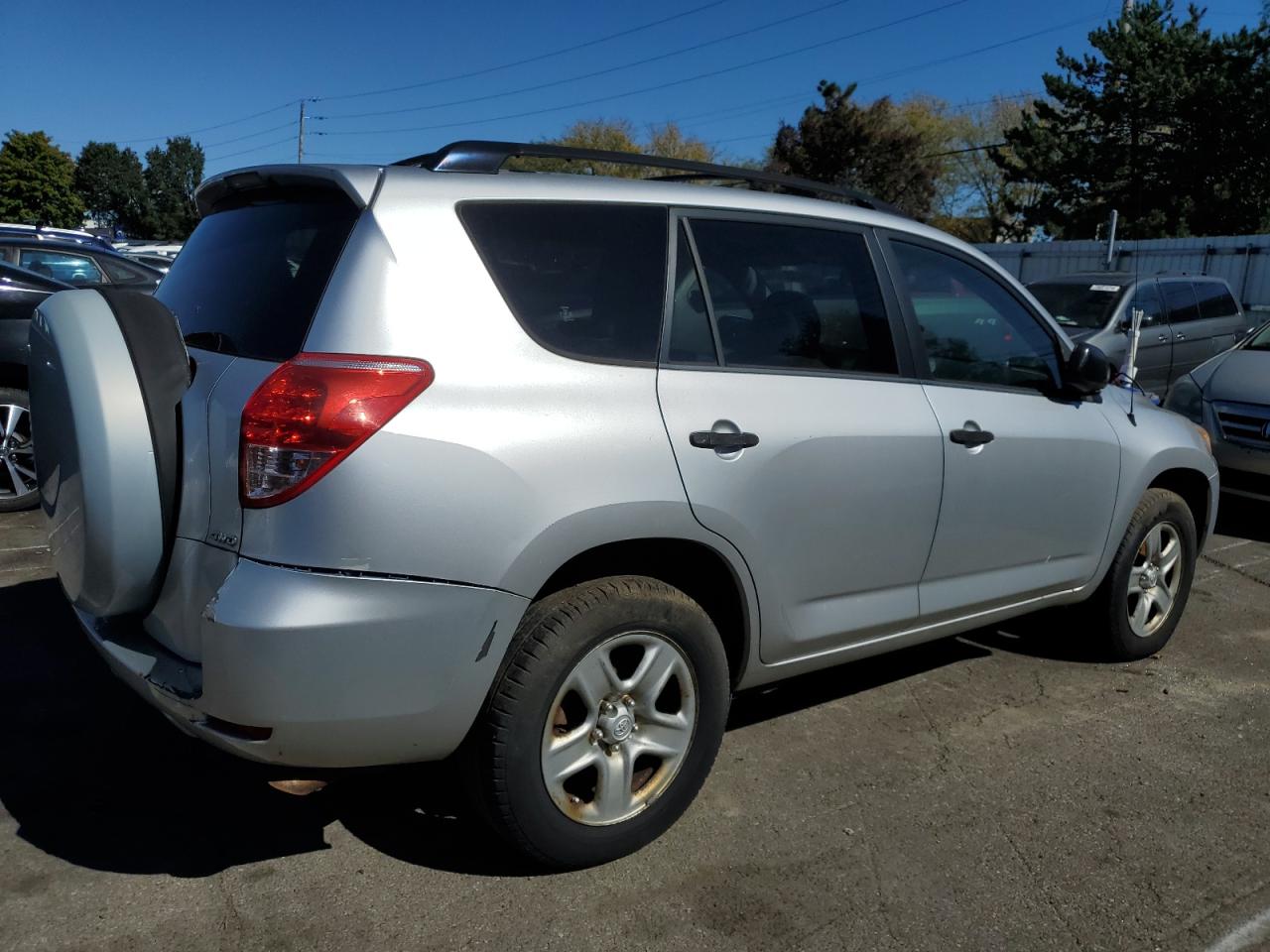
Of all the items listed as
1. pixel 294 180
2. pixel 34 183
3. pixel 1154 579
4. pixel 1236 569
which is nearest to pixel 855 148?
pixel 1236 569

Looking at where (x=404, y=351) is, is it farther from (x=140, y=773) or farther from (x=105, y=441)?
(x=140, y=773)

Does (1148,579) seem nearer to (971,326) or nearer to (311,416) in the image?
(971,326)

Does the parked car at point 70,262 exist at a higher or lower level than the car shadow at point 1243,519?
higher

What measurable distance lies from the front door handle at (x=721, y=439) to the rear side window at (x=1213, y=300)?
11416mm

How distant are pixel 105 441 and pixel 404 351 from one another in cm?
74

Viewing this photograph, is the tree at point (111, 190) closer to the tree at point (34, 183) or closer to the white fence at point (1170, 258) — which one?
the tree at point (34, 183)

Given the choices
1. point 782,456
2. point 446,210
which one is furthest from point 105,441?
point 782,456

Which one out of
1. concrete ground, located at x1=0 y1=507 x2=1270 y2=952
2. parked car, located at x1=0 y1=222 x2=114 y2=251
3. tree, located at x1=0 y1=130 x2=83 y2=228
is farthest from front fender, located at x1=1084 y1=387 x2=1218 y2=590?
tree, located at x1=0 y1=130 x2=83 y2=228

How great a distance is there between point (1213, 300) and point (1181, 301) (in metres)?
1.01

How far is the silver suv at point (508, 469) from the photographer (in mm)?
2355

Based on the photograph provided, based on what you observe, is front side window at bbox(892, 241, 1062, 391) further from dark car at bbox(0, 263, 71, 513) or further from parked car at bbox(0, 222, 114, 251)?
parked car at bbox(0, 222, 114, 251)

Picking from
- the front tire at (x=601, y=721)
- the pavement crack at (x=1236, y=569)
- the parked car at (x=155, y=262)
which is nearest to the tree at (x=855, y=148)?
the parked car at (x=155, y=262)

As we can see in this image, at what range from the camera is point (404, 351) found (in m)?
2.43

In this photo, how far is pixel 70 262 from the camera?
33.1 feet
